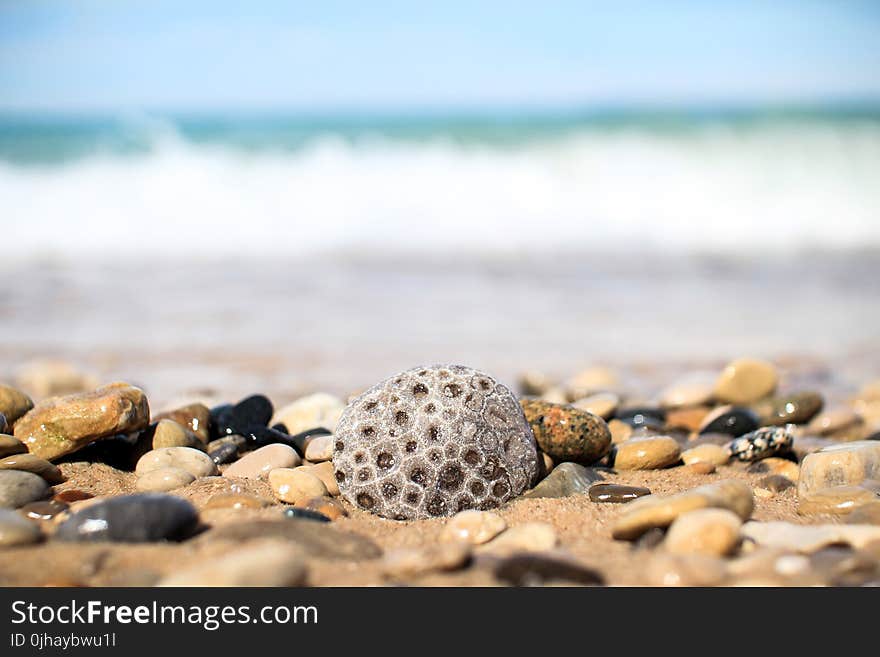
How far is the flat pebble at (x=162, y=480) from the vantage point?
3471 millimetres

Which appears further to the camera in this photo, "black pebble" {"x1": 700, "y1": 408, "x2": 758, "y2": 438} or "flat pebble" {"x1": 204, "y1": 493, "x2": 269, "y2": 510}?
"black pebble" {"x1": 700, "y1": 408, "x2": 758, "y2": 438}

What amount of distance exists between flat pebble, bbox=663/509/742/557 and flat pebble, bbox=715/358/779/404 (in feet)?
10.2

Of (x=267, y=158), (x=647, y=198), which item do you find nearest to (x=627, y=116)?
(x=647, y=198)

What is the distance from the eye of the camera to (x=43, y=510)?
10.1ft

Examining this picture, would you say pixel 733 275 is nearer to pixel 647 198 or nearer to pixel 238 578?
pixel 647 198

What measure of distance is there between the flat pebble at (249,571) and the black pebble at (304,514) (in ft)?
1.97

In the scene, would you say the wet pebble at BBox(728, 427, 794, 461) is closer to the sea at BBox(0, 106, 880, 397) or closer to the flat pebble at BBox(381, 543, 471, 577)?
the flat pebble at BBox(381, 543, 471, 577)

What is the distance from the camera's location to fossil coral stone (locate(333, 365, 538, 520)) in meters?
3.15

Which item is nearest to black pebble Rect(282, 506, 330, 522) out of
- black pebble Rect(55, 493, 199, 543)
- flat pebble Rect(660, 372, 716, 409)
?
black pebble Rect(55, 493, 199, 543)

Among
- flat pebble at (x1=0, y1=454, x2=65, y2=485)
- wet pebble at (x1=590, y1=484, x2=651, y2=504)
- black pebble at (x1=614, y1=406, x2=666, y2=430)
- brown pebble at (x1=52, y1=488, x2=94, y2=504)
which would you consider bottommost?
wet pebble at (x1=590, y1=484, x2=651, y2=504)

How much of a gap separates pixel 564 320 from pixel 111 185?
1080cm
